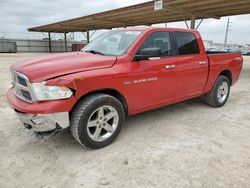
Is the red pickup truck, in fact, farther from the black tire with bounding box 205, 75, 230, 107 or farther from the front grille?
the black tire with bounding box 205, 75, 230, 107

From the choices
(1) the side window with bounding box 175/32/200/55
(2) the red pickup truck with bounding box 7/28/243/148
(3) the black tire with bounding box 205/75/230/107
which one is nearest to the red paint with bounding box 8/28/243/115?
(2) the red pickup truck with bounding box 7/28/243/148

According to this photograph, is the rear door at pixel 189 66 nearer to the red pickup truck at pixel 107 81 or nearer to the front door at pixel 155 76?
the red pickup truck at pixel 107 81

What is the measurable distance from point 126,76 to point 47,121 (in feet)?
4.31

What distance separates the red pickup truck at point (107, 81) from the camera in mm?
2703

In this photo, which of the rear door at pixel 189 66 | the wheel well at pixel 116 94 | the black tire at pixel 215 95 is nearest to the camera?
the wheel well at pixel 116 94

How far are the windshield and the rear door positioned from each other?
3.41ft

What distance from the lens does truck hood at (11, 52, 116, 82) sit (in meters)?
2.72

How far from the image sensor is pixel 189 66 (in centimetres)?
425

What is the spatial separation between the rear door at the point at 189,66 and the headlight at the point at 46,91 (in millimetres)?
2354

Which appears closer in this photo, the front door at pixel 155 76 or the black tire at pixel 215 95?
the front door at pixel 155 76

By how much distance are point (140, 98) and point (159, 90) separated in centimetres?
47

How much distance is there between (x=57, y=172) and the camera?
2631 mm

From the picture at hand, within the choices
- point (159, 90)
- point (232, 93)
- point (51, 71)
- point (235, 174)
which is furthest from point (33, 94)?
point (232, 93)

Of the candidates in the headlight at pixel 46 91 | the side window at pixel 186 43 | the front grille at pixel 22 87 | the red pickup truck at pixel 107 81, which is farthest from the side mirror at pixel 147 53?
the front grille at pixel 22 87
